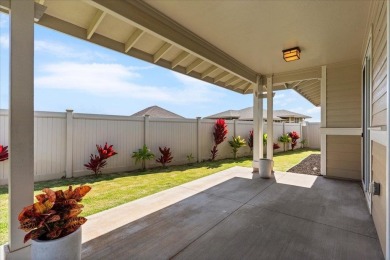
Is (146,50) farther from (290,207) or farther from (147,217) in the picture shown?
(290,207)

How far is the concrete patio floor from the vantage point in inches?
76.2

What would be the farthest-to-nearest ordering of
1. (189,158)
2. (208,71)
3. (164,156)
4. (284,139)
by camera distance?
(284,139) < (189,158) < (164,156) < (208,71)

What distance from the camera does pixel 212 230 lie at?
235 centimetres

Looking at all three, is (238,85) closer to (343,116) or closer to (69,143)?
(343,116)

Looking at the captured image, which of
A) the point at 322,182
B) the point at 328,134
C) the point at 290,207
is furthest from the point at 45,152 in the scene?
the point at 328,134

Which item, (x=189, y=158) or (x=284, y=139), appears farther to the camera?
(x=284, y=139)

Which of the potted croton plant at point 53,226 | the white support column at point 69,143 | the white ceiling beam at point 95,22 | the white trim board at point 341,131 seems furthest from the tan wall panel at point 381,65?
the white support column at point 69,143

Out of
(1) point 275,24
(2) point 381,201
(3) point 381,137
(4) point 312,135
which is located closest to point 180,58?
(1) point 275,24

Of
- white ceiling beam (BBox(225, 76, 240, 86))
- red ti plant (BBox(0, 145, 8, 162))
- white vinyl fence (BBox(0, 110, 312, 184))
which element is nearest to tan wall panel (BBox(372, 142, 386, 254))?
white ceiling beam (BBox(225, 76, 240, 86))

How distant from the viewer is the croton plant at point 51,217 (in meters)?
1.39

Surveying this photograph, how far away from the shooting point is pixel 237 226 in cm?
244

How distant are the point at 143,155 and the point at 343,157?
5.17 meters

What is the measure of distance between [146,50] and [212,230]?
3.27 metres

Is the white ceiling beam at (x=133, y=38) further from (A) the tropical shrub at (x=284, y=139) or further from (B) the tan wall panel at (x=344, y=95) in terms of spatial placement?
(A) the tropical shrub at (x=284, y=139)
